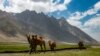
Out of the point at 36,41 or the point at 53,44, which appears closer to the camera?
the point at 36,41

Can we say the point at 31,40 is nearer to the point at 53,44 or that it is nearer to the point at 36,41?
the point at 36,41

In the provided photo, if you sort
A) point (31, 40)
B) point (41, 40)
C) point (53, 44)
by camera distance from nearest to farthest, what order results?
point (31, 40) < point (41, 40) < point (53, 44)

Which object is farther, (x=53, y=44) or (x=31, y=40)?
(x=53, y=44)

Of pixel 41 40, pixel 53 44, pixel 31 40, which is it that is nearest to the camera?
pixel 31 40

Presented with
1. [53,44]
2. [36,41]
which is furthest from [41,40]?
[53,44]

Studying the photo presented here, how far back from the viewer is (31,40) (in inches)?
1676

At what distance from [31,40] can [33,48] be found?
150 centimetres

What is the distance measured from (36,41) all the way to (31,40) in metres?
1.14

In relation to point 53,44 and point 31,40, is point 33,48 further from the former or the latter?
point 53,44

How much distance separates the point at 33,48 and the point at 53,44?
57.4 feet

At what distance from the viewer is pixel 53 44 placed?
60281mm

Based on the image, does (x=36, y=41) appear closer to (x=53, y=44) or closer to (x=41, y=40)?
(x=41, y=40)

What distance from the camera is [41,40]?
45.6m

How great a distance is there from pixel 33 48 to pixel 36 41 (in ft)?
4.12
